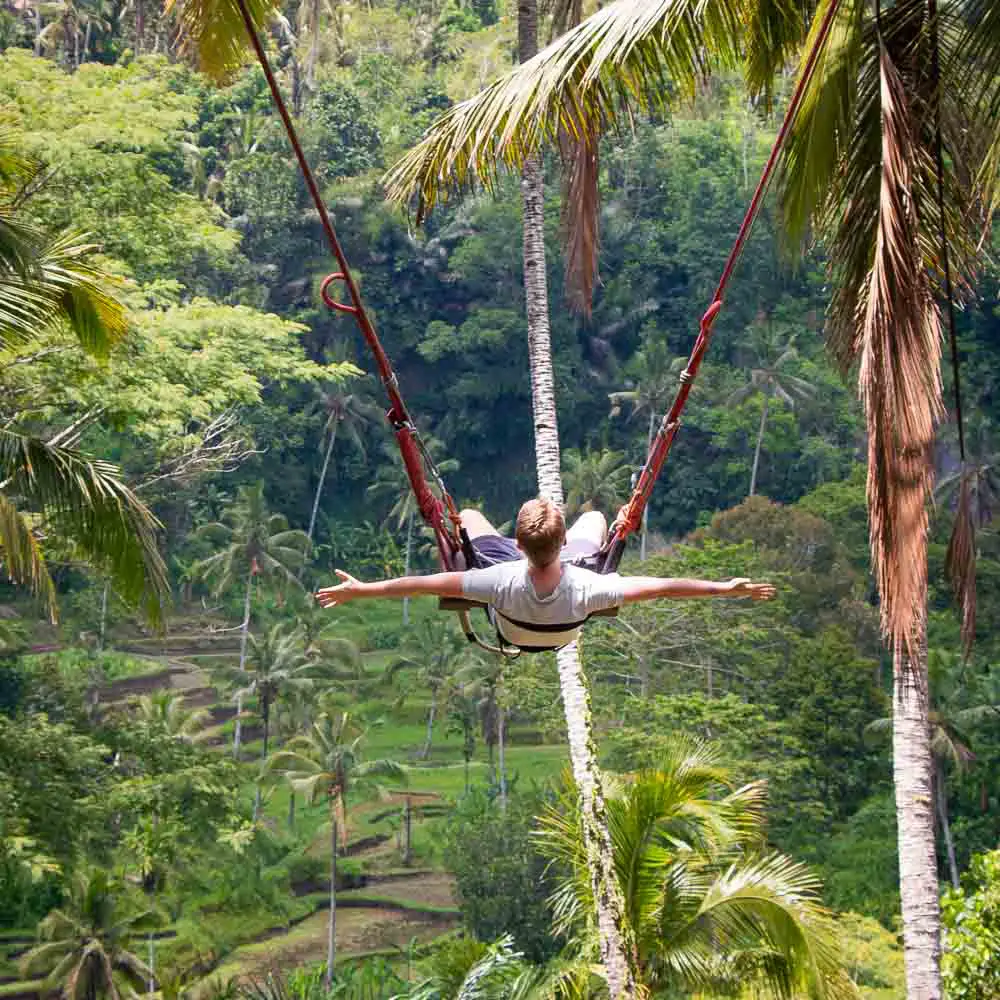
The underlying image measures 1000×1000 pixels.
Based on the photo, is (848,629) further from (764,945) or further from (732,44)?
(732,44)

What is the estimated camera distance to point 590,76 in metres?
6.23

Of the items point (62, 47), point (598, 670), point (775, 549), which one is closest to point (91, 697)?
point (598, 670)

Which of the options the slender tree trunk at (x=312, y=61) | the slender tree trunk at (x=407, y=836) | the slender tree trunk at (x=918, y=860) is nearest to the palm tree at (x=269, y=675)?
the slender tree trunk at (x=407, y=836)

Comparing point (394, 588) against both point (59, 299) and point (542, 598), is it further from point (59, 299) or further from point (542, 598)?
point (59, 299)

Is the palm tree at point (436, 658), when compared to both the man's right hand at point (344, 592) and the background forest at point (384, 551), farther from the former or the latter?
the man's right hand at point (344, 592)

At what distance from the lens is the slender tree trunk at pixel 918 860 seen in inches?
310

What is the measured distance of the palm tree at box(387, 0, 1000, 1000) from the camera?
17.9 ft

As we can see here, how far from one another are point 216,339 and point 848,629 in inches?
823

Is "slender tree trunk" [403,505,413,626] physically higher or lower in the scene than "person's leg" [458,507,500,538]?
higher

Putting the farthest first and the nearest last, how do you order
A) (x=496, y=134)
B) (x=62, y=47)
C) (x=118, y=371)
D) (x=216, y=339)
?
(x=62, y=47)
(x=216, y=339)
(x=118, y=371)
(x=496, y=134)

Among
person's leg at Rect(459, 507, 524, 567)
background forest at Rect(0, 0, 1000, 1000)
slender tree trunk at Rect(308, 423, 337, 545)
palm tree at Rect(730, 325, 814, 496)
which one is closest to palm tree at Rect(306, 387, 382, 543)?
slender tree trunk at Rect(308, 423, 337, 545)

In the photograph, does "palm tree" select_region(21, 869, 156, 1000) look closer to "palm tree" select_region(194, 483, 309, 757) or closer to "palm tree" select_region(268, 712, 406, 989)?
"palm tree" select_region(268, 712, 406, 989)

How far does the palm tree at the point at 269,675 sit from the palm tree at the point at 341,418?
1066 cm

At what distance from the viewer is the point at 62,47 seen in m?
45.7
